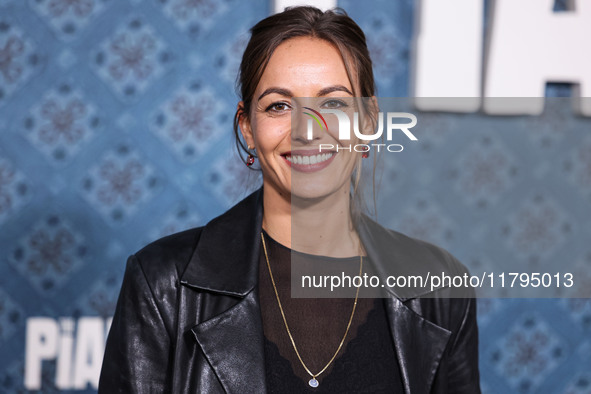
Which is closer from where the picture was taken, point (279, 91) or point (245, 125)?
point (279, 91)

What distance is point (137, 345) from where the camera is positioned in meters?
1.14

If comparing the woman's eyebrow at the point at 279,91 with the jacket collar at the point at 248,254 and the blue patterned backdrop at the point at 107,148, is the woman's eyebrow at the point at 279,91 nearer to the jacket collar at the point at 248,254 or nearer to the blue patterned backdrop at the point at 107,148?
the jacket collar at the point at 248,254

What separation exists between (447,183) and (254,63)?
609mm

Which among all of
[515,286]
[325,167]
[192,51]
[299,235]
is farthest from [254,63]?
[192,51]

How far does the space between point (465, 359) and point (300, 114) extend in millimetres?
665

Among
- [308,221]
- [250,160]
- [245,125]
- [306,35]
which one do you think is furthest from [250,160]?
[306,35]

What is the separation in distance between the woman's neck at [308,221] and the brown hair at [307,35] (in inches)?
8.6

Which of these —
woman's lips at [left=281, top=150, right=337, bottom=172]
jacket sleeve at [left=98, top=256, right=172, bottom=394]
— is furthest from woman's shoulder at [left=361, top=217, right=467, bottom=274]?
jacket sleeve at [left=98, top=256, right=172, bottom=394]

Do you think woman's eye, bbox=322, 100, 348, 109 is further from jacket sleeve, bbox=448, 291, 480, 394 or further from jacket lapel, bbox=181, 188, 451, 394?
jacket sleeve, bbox=448, 291, 480, 394

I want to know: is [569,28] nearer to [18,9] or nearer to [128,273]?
[128,273]

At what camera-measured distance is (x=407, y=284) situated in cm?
130

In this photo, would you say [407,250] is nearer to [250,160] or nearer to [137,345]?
[250,160]

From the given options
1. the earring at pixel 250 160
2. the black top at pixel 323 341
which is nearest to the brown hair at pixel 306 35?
the earring at pixel 250 160

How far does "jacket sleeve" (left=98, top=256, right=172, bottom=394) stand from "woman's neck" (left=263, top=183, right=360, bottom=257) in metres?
0.31
